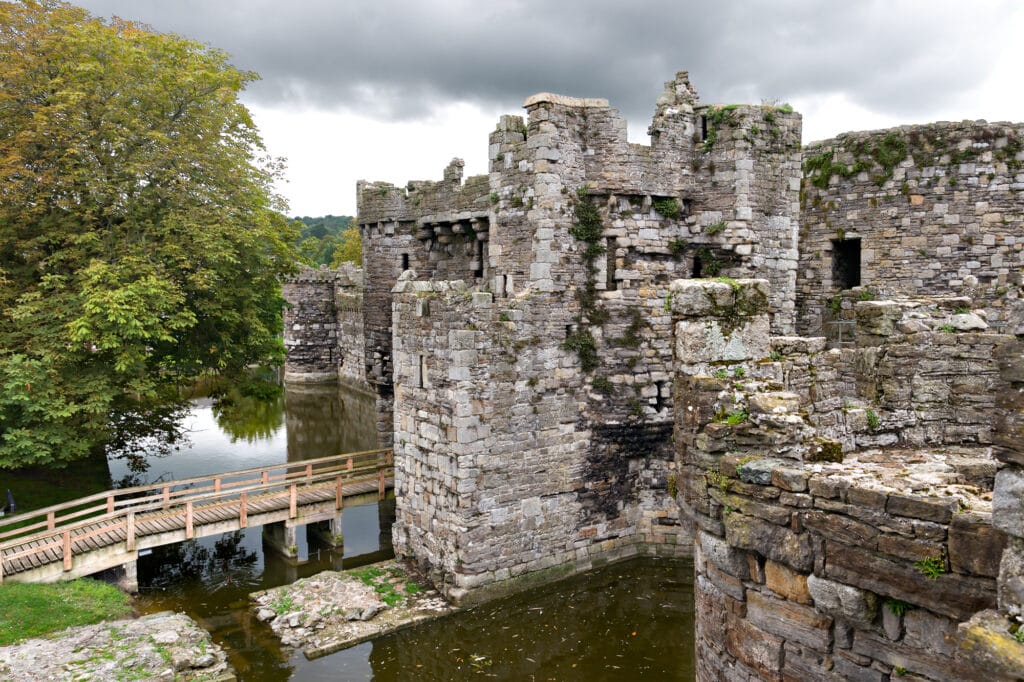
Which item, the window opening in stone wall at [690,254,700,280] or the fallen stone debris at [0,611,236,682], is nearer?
the fallen stone debris at [0,611,236,682]

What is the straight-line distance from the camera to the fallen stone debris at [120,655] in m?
9.32

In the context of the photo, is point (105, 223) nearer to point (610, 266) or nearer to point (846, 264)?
point (610, 266)

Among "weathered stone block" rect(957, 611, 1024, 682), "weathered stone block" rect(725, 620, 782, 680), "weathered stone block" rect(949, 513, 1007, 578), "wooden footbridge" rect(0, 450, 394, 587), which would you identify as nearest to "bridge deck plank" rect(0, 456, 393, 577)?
"wooden footbridge" rect(0, 450, 394, 587)

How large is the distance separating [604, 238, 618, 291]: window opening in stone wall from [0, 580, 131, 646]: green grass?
32.5ft

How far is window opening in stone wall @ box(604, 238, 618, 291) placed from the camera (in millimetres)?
12891

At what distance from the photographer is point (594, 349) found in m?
13.0

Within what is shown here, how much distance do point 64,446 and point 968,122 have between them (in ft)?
59.5

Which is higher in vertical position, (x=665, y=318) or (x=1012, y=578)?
(x=665, y=318)

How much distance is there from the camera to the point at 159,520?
13281mm

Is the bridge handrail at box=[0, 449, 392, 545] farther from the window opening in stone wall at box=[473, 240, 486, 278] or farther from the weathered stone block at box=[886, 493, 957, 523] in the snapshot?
the weathered stone block at box=[886, 493, 957, 523]

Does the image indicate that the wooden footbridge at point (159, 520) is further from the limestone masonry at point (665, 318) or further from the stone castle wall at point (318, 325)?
the stone castle wall at point (318, 325)

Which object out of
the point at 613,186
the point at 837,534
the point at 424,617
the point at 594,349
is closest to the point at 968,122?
the point at 613,186

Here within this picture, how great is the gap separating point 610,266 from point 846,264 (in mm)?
6074

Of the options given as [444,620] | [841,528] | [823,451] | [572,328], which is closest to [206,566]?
[444,620]
